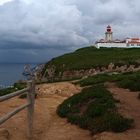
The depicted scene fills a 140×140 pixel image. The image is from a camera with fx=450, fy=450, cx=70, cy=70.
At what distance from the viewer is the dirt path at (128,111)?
459 inches

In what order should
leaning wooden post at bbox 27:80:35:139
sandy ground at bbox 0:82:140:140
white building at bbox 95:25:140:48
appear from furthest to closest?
white building at bbox 95:25:140:48 → sandy ground at bbox 0:82:140:140 → leaning wooden post at bbox 27:80:35:139

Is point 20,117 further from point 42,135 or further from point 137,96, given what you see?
point 137,96

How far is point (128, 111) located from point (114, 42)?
363 ft

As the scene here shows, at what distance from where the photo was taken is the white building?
121537 millimetres

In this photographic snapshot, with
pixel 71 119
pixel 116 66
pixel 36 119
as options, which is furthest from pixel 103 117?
pixel 116 66

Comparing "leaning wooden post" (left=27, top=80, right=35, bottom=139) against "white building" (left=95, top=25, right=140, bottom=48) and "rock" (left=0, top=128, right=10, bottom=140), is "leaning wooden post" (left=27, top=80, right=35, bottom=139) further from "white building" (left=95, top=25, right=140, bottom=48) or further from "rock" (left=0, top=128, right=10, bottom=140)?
"white building" (left=95, top=25, right=140, bottom=48)

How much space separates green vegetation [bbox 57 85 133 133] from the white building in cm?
10459

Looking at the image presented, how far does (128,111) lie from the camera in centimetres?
1451

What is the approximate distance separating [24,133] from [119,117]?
2.77 m

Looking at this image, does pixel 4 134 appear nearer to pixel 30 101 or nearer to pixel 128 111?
pixel 30 101

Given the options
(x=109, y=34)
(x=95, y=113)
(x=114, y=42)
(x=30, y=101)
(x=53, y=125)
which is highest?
(x=109, y=34)

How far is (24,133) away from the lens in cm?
1301

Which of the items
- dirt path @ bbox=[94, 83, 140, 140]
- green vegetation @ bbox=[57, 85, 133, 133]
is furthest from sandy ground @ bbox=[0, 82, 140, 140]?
green vegetation @ bbox=[57, 85, 133, 133]

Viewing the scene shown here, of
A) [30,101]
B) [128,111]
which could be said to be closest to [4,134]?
[30,101]
